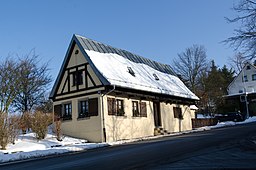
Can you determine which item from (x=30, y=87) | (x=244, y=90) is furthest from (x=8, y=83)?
(x=244, y=90)

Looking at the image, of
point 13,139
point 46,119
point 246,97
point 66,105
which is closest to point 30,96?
point 66,105

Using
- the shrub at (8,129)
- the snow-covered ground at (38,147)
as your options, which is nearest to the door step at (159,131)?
the snow-covered ground at (38,147)

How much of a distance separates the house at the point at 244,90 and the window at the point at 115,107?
37.8 meters

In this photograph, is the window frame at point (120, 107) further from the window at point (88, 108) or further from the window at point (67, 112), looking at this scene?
the window at point (67, 112)

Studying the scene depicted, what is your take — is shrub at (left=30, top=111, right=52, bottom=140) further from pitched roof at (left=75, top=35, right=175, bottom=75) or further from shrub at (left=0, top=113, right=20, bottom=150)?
pitched roof at (left=75, top=35, right=175, bottom=75)

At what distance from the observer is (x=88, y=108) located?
2564 centimetres

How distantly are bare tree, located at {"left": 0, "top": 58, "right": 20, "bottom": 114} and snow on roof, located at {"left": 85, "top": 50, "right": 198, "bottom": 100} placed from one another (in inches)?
365

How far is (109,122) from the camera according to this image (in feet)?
81.9

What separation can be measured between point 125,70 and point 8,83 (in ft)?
38.0

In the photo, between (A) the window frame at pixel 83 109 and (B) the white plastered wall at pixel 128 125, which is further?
(A) the window frame at pixel 83 109

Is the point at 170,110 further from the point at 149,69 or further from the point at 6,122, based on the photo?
the point at 6,122

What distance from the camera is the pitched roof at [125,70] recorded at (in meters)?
25.7

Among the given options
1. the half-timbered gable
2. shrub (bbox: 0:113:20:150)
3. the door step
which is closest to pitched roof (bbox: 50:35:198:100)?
the half-timbered gable

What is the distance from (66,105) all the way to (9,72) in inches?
303
